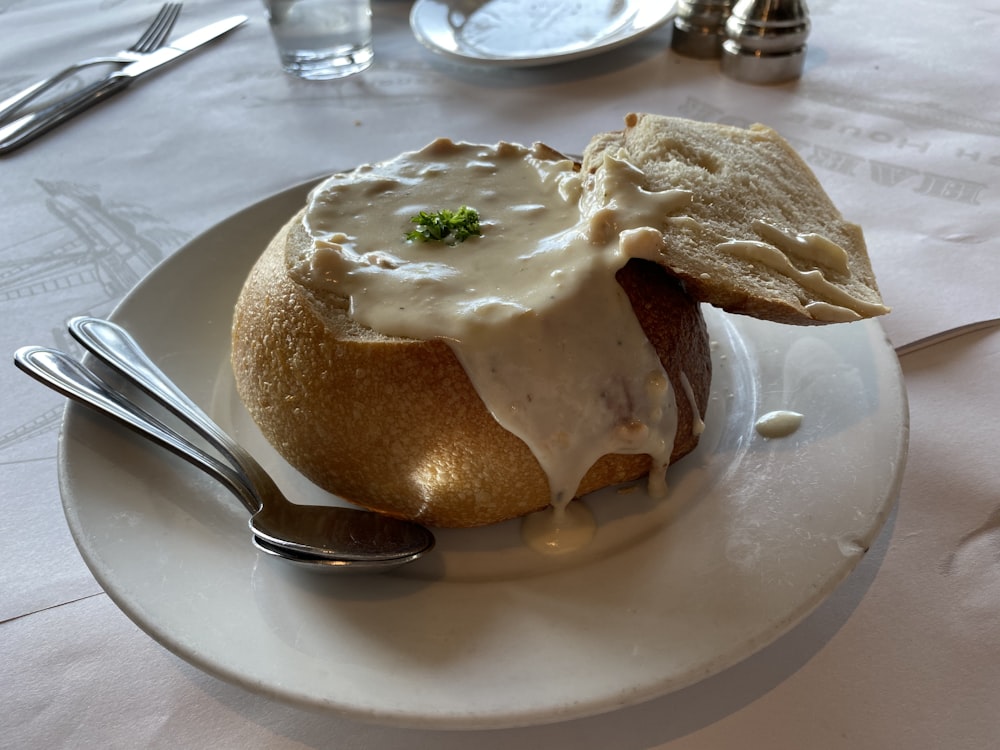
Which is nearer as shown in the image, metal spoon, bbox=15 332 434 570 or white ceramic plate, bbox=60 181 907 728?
white ceramic plate, bbox=60 181 907 728

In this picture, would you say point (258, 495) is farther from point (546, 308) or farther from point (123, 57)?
point (123, 57)

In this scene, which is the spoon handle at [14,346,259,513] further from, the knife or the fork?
the fork

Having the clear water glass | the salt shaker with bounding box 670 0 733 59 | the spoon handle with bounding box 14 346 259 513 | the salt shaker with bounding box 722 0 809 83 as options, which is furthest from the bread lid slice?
the clear water glass

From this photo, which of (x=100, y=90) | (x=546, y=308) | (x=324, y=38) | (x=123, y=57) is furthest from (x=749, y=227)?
(x=123, y=57)

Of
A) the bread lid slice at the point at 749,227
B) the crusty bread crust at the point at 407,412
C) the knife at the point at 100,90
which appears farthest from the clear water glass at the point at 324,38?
the crusty bread crust at the point at 407,412

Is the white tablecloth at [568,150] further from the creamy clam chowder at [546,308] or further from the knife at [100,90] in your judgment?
the creamy clam chowder at [546,308]

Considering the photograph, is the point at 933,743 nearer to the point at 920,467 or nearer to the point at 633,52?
the point at 920,467
